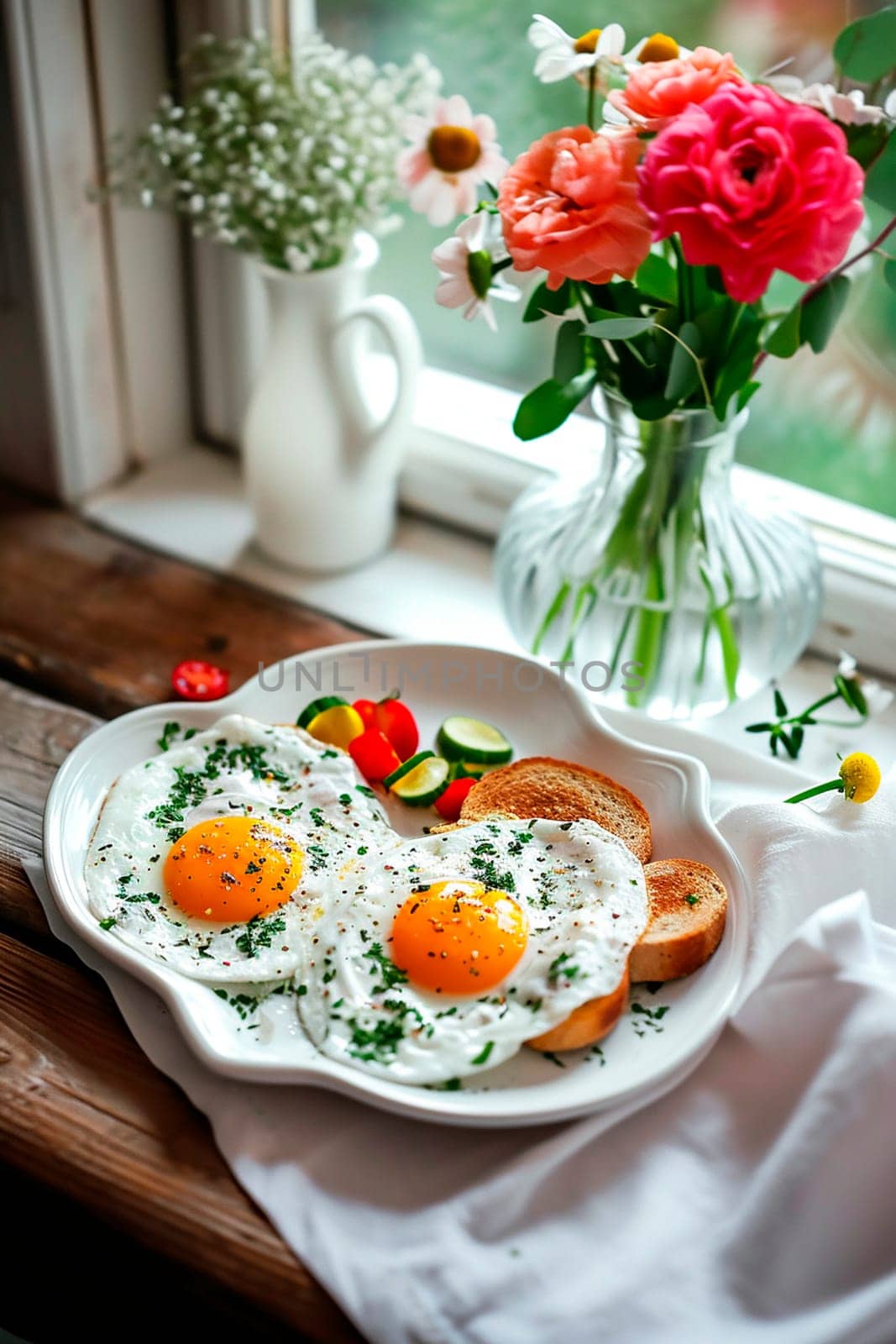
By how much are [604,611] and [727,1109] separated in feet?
1.92

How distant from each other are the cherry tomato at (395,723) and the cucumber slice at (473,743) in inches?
1.3

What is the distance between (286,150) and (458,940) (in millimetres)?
1017

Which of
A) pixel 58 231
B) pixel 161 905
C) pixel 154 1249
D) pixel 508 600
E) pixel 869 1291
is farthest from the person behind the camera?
pixel 58 231

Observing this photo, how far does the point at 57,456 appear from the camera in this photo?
1928 mm

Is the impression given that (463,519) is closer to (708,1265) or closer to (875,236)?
(875,236)

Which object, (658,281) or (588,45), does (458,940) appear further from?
(588,45)

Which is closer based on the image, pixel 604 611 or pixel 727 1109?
pixel 727 1109

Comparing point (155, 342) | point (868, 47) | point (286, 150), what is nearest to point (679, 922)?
point (868, 47)

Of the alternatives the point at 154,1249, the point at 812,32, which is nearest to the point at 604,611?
the point at 812,32

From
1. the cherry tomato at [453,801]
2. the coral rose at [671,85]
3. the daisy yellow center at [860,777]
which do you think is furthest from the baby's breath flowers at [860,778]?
the coral rose at [671,85]

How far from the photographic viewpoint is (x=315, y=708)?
1449 mm

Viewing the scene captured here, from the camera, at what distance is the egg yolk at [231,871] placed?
1229mm

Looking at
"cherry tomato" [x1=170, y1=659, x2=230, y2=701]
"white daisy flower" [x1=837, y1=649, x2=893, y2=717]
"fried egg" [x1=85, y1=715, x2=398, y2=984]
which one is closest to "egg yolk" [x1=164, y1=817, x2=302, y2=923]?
"fried egg" [x1=85, y1=715, x2=398, y2=984]

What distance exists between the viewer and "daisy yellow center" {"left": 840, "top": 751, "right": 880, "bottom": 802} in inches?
49.8
